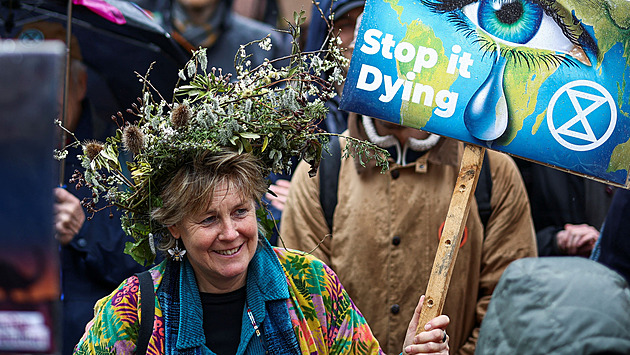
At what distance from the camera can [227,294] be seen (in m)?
2.79

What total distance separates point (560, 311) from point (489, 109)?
144 cm

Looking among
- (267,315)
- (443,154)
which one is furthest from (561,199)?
(267,315)

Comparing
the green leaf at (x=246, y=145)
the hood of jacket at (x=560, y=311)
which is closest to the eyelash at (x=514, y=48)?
the green leaf at (x=246, y=145)

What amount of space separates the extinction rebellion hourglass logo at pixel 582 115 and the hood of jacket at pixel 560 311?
1.30 metres

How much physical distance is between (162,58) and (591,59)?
7.14 feet

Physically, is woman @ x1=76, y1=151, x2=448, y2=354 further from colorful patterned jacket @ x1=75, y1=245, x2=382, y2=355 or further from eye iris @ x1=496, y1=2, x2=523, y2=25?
eye iris @ x1=496, y1=2, x2=523, y2=25

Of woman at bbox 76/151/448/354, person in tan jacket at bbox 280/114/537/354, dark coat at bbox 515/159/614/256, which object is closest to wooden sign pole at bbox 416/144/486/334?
woman at bbox 76/151/448/354

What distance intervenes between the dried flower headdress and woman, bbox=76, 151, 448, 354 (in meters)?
0.07

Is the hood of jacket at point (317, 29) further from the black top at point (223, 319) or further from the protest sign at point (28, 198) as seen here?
the protest sign at point (28, 198)

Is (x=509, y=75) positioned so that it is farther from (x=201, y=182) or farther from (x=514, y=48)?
(x=201, y=182)

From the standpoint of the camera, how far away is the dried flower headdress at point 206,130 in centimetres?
265

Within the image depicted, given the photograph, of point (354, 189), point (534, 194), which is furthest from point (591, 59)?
point (534, 194)

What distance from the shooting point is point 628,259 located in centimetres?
350

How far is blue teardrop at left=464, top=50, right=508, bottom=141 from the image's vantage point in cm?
272
